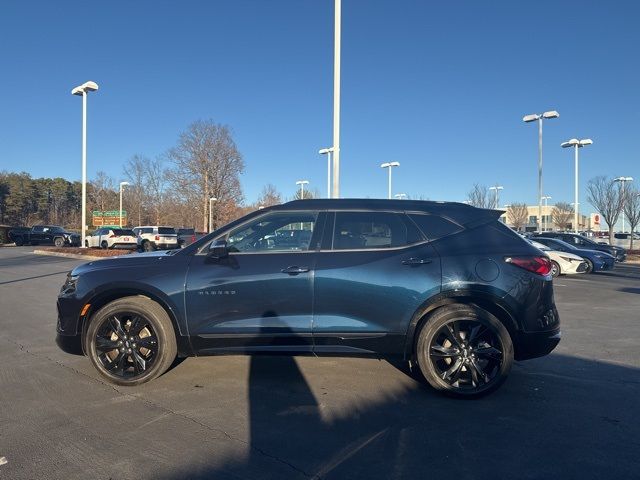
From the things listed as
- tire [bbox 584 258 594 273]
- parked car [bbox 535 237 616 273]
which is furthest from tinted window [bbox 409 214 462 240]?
tire [bbox 584 258 594 273]

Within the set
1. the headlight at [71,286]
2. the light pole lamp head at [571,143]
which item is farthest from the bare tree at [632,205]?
the headlight at [71,286]

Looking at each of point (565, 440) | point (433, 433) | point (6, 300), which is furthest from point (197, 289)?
point (6, 300)

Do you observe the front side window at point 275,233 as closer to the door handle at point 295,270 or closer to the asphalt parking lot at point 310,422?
the door handle at point 295,270

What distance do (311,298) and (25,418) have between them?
2.58 meters

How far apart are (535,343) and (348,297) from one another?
1.78m

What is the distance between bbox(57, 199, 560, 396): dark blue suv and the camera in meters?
Answer: 4.40

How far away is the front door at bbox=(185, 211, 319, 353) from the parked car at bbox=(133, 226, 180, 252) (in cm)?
2661

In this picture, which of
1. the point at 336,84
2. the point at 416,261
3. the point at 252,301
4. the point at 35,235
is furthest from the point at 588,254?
the point at 35,235

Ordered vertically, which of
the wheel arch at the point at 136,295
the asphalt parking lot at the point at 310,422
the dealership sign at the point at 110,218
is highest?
the dealership sign at the point at 110,218

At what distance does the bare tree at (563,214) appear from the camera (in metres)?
69.6

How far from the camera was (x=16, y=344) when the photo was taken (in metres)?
6.54

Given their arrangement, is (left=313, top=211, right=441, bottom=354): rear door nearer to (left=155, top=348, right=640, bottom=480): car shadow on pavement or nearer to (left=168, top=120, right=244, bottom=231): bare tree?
(left=155, top=348, right=640, bottom=480): car shadow on pavement

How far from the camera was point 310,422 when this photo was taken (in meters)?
3.91

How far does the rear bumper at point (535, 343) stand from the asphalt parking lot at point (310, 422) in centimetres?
42
